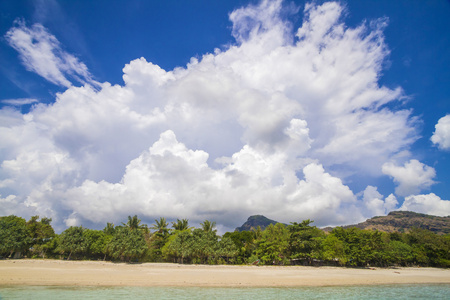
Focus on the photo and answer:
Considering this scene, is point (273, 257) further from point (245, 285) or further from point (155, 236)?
point (155, 236)

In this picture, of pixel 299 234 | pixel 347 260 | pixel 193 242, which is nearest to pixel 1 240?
pixel 193 242

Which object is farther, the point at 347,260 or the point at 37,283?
the point at 347,260

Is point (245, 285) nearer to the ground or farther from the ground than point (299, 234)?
nearer to the ground

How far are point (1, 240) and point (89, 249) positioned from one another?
16.3 metres

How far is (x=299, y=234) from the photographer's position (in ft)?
183

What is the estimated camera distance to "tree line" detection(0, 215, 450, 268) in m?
52.4

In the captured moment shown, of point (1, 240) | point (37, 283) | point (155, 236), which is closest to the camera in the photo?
point (37, 283)

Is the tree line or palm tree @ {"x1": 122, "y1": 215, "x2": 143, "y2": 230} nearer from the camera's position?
the tree line

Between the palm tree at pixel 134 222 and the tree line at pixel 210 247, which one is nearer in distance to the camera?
the tree line at pixel 210 247

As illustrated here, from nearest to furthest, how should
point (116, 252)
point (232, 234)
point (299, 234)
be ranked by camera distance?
point (116, 252), point (299, 234), point (232, 234)

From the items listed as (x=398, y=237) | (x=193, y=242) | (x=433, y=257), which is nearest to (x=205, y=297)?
(x=193, y=242)

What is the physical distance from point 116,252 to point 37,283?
28.6 m

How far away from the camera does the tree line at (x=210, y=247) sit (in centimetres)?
5241

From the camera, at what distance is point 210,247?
57688 mm
